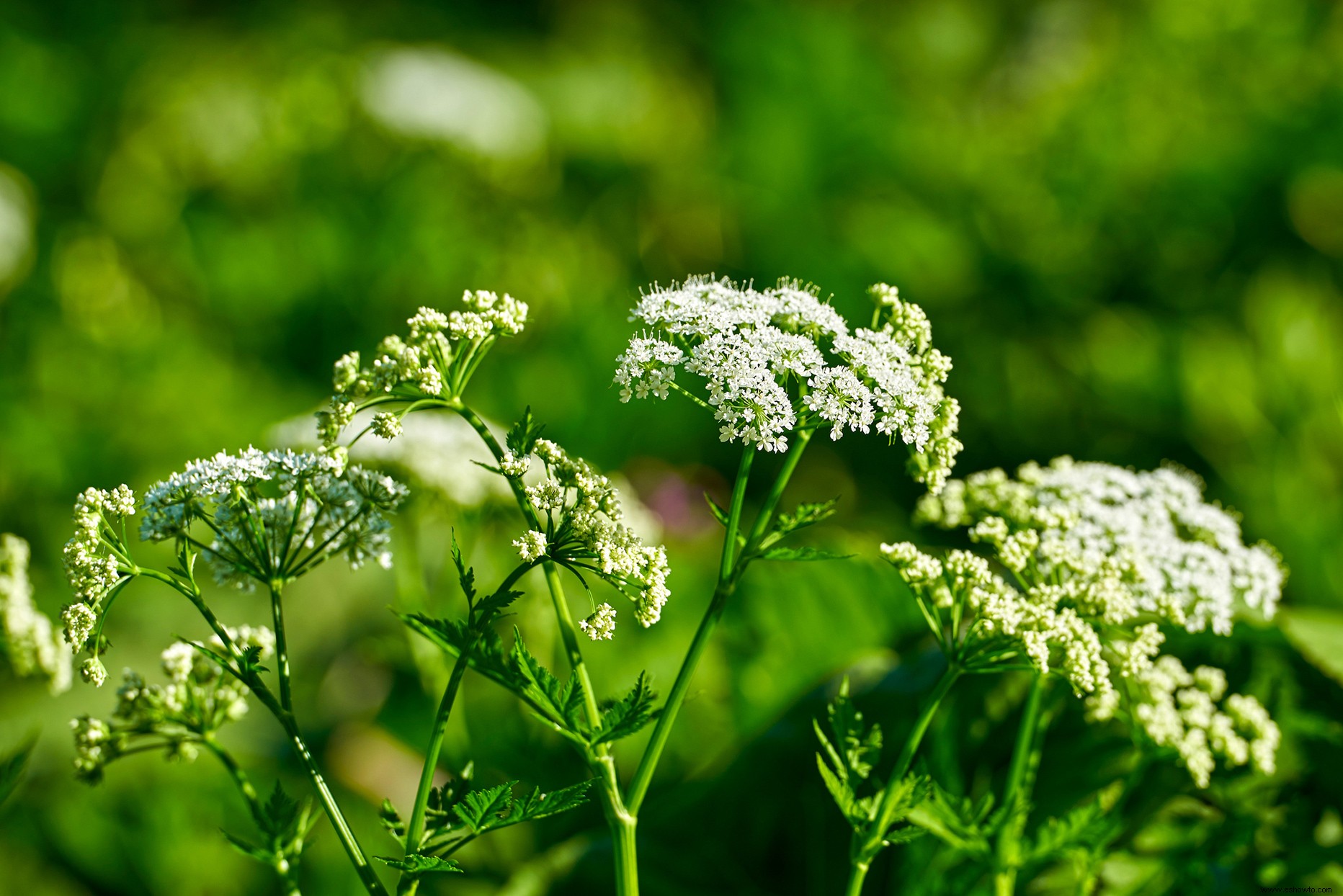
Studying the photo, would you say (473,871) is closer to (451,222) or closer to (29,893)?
(29,893)

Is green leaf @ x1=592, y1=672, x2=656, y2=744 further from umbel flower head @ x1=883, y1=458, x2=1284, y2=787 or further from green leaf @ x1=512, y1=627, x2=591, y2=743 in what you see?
umbel flower head @ x1=883, y1=458, x2=1284, y2=787

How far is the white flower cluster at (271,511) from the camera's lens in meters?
0.97

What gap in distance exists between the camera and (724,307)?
1050mm

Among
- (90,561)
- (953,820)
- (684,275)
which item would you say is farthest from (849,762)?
(684,275)

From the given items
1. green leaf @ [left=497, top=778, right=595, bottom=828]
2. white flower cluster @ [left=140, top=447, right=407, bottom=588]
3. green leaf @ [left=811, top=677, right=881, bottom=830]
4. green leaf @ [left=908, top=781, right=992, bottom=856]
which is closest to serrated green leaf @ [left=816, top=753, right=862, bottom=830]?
green leaf @ [left=811, top=677, right=881, bottom=830]

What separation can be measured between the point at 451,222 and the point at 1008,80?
13.5 feet

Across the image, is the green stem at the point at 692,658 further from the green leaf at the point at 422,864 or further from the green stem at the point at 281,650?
the green stem at the point at 281,650

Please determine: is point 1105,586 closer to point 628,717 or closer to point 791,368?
point 791,368

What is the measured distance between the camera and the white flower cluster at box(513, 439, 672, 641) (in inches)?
35.2

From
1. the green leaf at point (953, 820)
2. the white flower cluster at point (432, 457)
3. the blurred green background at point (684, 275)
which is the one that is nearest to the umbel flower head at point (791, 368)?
the green leaf at point (953, 820)

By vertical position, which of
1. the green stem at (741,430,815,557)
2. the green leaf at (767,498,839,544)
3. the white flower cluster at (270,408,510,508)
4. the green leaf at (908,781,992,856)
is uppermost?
the white flower cluster at (270,408,510,508)

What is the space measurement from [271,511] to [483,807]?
14.9 inches

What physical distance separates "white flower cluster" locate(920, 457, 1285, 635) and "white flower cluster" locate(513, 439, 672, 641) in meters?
0.42

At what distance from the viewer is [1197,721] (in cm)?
127
